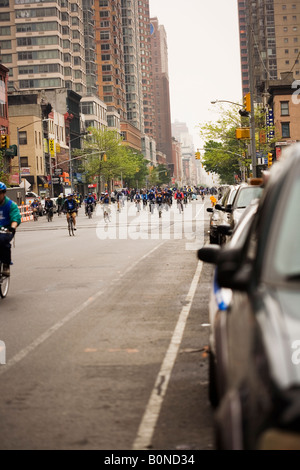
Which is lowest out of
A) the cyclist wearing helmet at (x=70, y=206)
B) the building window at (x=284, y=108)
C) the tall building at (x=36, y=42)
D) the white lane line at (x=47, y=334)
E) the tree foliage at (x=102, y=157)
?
the white lane line at (x=47, y=334)

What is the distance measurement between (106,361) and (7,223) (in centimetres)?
562

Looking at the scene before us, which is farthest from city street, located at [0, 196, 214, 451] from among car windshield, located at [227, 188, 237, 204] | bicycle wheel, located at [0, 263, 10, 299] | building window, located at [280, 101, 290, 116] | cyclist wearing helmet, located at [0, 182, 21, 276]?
building window, located at [280, 101, 290, 116]

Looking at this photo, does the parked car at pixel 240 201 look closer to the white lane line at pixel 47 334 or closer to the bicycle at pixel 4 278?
the white lane line at pixel 47 334

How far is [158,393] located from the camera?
19.9ft

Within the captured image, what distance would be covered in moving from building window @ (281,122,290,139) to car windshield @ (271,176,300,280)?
7920cm

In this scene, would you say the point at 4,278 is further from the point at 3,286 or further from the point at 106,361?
the point at 106,361

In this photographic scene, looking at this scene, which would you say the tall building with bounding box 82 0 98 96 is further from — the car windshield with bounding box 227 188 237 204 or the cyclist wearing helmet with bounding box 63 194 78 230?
the car windshield with bounding box 227 188 237 204

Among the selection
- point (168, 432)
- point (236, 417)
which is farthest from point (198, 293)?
point (236, 417)

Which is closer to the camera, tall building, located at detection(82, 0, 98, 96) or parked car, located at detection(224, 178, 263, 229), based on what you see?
parked car, located at detection(224, 178, 263, 229)

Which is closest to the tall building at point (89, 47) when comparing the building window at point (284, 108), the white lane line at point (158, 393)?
the building window at point (284, 108)

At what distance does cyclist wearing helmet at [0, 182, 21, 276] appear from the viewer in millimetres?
12047

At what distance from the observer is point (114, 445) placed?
15.5ft

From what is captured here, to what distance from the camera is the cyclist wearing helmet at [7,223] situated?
474 inches

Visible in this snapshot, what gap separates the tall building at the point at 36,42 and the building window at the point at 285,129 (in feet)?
168
